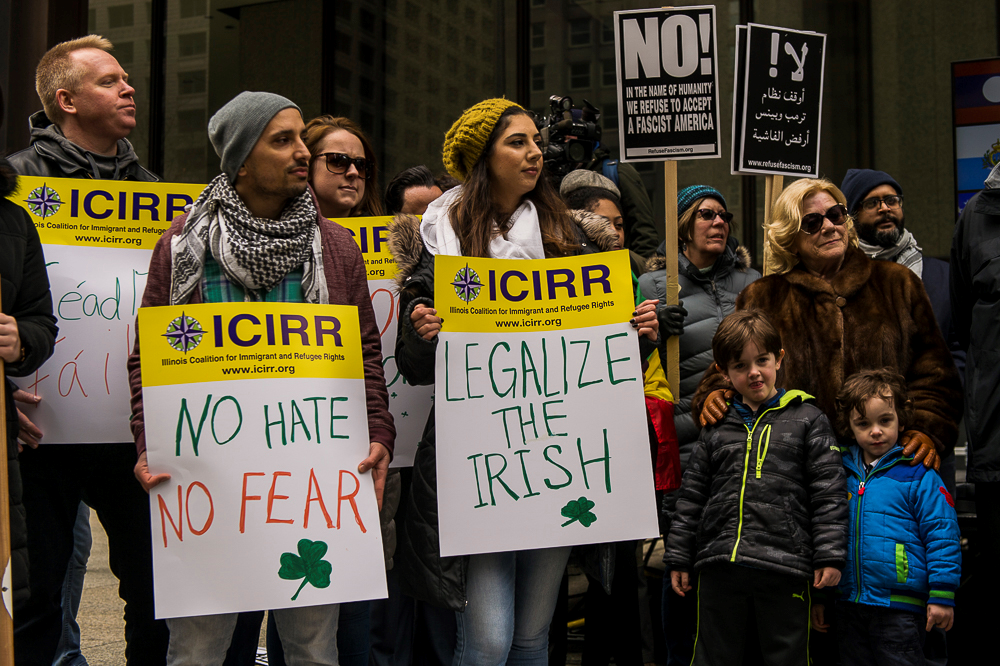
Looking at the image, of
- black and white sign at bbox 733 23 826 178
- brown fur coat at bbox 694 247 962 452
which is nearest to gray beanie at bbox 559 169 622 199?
black and white sign at bbox 733 23 826 178

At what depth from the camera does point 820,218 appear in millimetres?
3164

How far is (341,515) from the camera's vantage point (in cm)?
243

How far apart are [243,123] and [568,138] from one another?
104 inches

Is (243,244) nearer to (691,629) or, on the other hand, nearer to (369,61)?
(691,629)

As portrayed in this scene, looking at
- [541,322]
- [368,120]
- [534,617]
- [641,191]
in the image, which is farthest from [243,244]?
[368,120]

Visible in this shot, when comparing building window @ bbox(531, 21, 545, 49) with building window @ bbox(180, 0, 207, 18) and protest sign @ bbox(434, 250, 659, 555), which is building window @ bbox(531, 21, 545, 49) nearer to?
building window @ bbox(180, 0, 207, 18)

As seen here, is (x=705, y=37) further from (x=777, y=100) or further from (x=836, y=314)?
(x=836, y=314)

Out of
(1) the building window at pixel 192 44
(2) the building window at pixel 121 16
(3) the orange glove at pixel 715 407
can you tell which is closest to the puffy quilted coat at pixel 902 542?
(3) the orange glove at pixel 715 407

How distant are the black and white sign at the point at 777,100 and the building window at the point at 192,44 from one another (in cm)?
655

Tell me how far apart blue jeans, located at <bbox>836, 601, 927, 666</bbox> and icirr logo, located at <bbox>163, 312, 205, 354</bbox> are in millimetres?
2061

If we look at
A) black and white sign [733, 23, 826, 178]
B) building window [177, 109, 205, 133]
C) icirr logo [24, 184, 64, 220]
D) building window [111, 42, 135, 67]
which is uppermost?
building window [111, 42, 135, 67]

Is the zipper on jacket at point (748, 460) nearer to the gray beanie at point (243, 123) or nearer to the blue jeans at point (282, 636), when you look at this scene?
the blue jeans at point (282, 636)

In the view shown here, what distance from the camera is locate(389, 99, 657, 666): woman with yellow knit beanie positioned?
8.55 ft

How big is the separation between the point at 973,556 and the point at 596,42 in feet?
16.7
